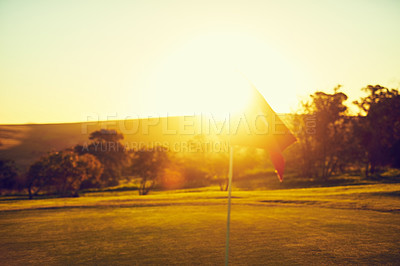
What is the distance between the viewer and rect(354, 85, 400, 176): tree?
65250 mm

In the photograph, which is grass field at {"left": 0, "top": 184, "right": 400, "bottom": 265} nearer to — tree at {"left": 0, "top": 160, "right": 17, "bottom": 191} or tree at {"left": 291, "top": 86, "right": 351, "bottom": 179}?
tree at {"left": 0, "top": 160, "right": 17, "bottom": 191}

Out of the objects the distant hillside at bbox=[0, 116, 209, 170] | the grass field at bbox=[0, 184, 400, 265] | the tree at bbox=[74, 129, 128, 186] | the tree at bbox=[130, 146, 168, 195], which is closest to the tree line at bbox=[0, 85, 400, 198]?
the tree at bbox=[130, 146, 168, 195]

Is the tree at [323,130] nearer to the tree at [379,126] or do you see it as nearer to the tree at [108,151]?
the tree at [379,126]

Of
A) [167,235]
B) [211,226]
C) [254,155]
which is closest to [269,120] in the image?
[167,235]

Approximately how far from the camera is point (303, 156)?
6906 centimetres

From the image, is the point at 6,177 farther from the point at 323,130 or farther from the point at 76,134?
the point at 76,134

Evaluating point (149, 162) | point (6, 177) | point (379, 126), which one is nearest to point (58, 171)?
point (6, 177)

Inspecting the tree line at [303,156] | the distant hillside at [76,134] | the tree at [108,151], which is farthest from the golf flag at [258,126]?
the distant hillside at [76,134]

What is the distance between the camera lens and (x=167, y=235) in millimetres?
11609

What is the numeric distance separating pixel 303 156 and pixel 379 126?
15325 millimetres

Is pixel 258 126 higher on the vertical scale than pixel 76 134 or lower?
lower

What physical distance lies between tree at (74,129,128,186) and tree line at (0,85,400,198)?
3892mm

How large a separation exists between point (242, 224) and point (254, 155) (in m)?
55.7

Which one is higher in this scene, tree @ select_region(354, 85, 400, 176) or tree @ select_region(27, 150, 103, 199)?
tree @ select_region(354, 85, 400, 176)
